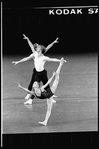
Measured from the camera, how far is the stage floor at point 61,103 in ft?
45.2


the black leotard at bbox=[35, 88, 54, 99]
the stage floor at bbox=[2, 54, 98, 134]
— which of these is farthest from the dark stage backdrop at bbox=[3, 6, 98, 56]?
the black leotard at bbox=[35, 88, 54, 99]

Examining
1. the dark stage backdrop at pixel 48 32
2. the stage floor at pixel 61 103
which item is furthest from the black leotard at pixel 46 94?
the dark stage backdrop at pixel 48 32

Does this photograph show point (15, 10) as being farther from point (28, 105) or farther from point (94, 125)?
point (94, 125)

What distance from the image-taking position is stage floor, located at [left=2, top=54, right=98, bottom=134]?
13.8m

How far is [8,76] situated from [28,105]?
2.60 m

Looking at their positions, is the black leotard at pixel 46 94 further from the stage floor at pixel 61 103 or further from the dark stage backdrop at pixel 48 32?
the dark stage backdrop at pixel 48 32

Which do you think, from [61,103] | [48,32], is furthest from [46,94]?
[48,32]

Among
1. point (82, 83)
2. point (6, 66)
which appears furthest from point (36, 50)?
point (6, 66)

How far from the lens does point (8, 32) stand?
2045 cm

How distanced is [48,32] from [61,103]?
210 inches

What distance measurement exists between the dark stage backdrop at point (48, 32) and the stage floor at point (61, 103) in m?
1.37

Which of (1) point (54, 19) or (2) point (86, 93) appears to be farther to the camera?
(1) point (54, 19)

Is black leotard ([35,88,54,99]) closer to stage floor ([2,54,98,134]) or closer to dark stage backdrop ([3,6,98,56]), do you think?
stage floor ([2,54,98,134])

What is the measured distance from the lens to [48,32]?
20.2 metres
